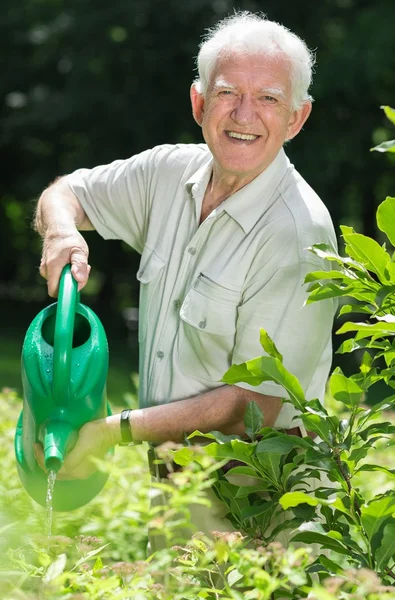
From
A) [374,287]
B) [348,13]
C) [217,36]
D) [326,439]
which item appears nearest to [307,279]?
[374,287]

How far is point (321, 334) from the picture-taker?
2.66 meters

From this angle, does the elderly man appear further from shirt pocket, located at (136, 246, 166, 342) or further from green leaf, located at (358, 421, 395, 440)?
green leaf, located at (358, 421, 395, 440)

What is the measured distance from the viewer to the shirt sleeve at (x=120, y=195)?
3094 millimetres

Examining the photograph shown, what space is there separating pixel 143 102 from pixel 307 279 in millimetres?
13752

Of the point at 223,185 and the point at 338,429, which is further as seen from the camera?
the point at 223,185

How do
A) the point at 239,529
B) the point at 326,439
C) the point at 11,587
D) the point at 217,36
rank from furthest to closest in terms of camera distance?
the point at 217,36 < the point at 239,529 < the point at 326,439 < the point at 11,587

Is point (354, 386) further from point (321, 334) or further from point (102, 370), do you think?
point (102, 370)

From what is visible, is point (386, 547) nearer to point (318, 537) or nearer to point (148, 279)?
point (318, 537)

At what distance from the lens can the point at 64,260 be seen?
272 centimetres

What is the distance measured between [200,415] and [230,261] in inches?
17.7

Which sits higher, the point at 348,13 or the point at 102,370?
the point at 348,13

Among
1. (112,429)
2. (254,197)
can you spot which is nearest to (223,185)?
(254,197)

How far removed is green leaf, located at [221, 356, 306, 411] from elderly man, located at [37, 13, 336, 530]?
330mm

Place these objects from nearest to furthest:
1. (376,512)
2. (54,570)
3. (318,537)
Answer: (54,570) → (376,512) → (318,537)
